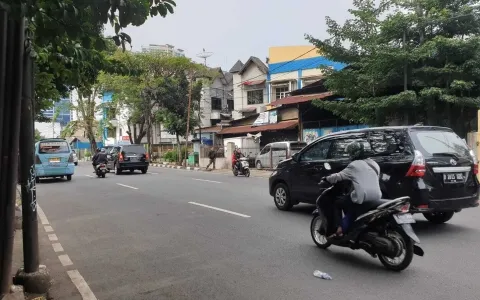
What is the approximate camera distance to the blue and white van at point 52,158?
18.9 meters

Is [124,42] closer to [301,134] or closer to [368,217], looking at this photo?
[368,217]

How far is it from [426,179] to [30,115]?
562 cm

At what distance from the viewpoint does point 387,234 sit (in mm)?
5141

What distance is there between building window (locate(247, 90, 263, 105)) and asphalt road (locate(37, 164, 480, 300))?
29679 millimetres

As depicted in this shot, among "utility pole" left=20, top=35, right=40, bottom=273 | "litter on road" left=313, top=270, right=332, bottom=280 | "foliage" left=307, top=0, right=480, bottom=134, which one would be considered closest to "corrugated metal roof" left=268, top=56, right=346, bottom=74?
"foliage" left=307, top=0, right=480, bottom=134

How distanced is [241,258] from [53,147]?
51.8ft

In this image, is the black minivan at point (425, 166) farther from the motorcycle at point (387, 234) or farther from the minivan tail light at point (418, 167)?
the motorcycle at point (387, 234)

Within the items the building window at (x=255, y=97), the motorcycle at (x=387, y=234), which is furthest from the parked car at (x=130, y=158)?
the motorcycle at (x=387, y=234)

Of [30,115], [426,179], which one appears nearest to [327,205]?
[426,179]

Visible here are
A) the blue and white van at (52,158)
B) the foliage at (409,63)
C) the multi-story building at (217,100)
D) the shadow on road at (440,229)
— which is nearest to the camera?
the shadow on road at (440,229)

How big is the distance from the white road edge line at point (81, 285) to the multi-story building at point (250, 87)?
3322cm

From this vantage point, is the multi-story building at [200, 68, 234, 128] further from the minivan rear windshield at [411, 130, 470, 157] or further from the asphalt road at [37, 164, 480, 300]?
the minivan rear windshield at [411, 130, 470, 157]

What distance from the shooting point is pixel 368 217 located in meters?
5.22

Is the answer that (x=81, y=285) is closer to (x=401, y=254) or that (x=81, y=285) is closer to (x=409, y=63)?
(x=401, y=254)
